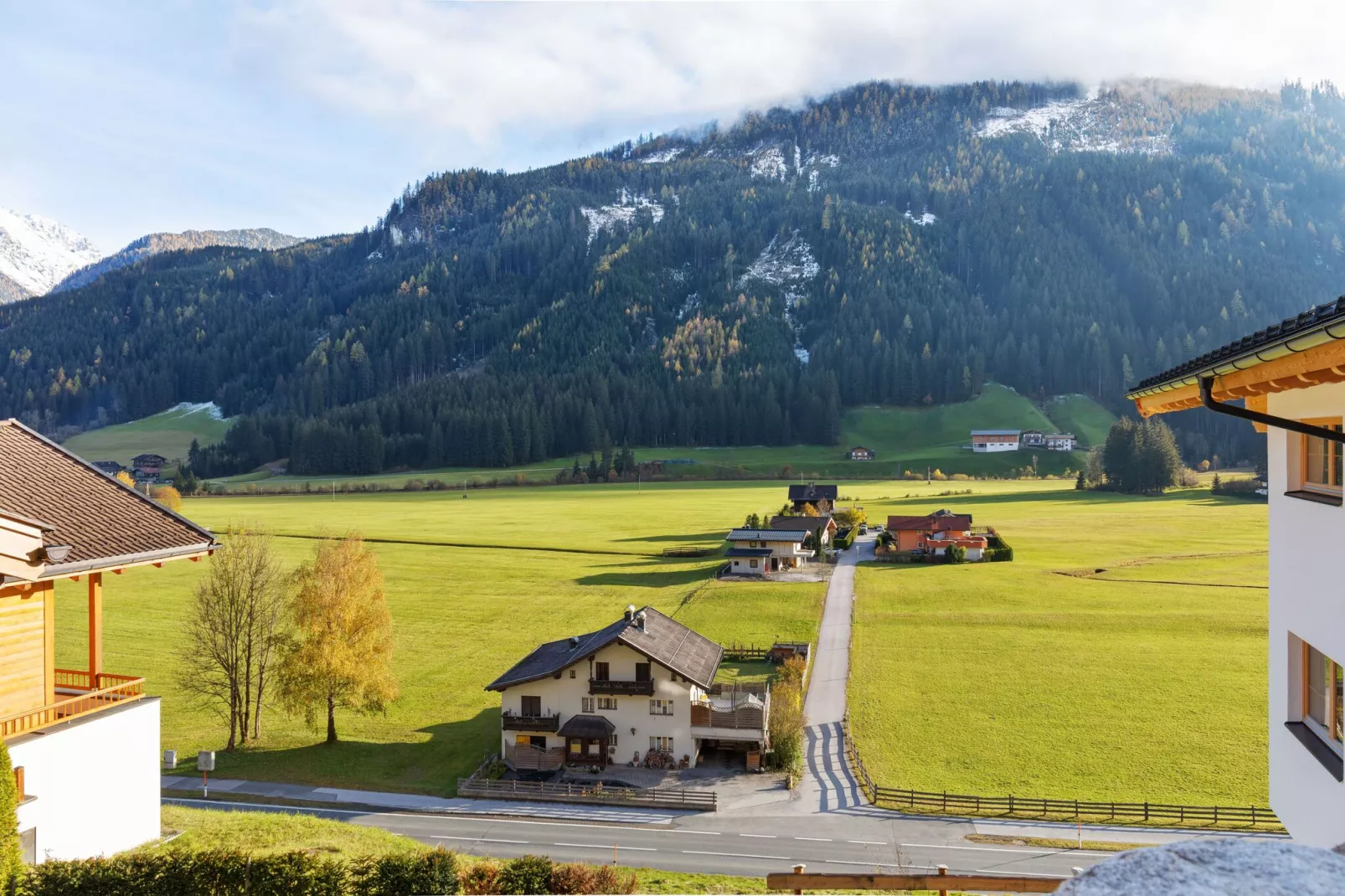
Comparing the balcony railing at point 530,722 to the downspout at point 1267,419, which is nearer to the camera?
the downspout at point 1267,419

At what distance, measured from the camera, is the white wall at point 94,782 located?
1278 centimetres

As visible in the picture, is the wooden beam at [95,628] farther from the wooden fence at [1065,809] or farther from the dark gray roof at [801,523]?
the dark gray roof at [801,523]

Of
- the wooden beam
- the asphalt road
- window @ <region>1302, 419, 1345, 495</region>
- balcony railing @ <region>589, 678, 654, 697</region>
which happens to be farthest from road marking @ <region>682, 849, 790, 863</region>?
window @ <region>1302, 419, 1345, 495</region>

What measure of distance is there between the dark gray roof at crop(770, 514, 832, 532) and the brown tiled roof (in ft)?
234

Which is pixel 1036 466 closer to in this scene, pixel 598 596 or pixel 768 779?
pixel 598 596

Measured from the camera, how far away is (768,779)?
113 feet

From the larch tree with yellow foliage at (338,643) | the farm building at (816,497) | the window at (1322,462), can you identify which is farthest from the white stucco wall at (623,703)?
the farm building at (816,497)

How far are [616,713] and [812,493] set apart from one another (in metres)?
78.5

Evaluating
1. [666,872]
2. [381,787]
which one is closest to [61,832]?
[666,872]

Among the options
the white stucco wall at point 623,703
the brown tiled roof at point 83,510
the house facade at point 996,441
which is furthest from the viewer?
the house facade at point 996,441

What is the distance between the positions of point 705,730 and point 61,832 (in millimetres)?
26953

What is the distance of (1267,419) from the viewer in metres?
6.86

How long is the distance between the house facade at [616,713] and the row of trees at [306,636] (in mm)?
7275

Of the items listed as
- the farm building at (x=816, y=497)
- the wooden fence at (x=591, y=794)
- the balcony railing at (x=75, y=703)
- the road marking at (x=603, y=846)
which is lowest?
the wooden fence at (x=591, y=794)
